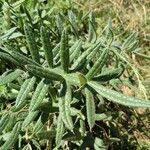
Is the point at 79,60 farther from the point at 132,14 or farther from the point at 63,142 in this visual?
the point at 132,14

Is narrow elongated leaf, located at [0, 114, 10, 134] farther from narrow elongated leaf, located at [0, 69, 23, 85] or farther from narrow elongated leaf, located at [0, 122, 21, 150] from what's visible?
narrow elongated leaf, located at [0, 69, 23, 85]

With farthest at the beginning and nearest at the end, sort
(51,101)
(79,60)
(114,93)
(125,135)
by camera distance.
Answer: (125,135) < (51,101) < (79,60) < (114,93)

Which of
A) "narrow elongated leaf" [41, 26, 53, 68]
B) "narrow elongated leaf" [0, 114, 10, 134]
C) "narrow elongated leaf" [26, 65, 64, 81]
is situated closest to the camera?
"narrow elongated leaf" [26, 65, 64, 81]

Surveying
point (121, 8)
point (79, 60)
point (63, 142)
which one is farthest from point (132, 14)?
point (79, 60)

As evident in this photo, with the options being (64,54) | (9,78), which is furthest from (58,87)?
(64,54)

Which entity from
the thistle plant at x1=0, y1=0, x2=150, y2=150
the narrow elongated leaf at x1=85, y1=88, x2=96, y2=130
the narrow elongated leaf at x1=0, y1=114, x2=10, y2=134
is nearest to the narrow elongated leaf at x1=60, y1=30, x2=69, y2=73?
the thistle plant at x1=0, y1=0, x2=150, y2=150

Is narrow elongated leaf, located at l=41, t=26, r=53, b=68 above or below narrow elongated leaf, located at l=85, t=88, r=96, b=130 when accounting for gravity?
above

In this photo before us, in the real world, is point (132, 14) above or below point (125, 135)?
above

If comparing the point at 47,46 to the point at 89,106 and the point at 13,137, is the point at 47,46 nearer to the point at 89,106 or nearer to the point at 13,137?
the point at 89,106
